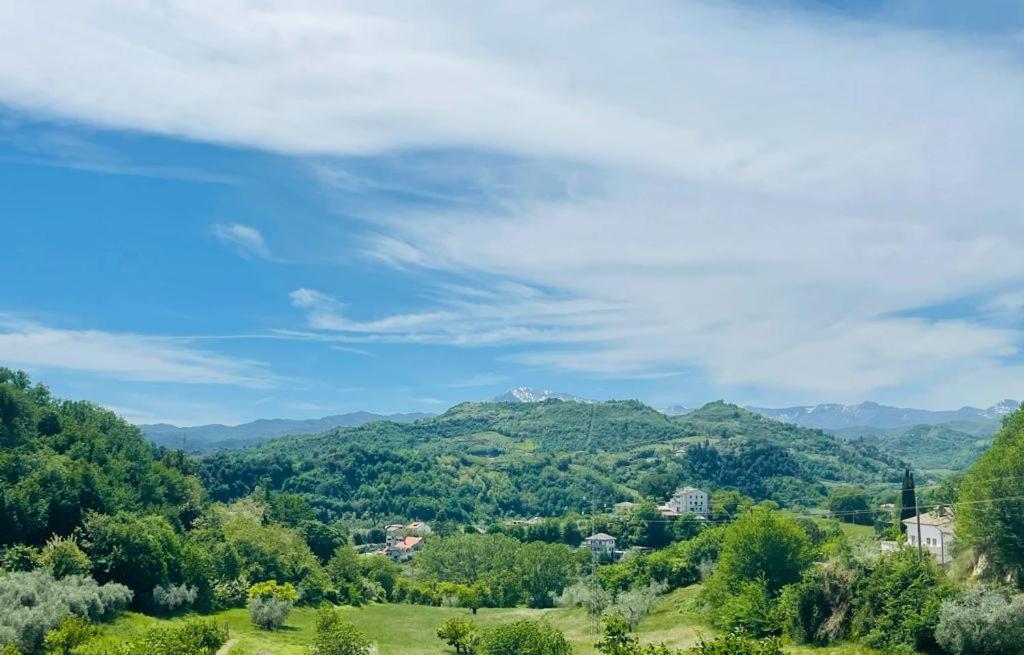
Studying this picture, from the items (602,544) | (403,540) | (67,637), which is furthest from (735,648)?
(403,540)

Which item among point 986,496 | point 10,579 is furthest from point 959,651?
point 10,579

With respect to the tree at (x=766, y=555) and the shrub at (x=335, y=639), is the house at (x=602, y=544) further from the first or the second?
the shrub at (x=335, y=639)

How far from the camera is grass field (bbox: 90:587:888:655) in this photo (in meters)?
48.3

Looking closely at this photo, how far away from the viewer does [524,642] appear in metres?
38.8

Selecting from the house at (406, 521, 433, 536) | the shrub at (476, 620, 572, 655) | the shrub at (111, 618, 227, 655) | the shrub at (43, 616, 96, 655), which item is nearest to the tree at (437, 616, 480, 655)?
the shrub at (476, 620, 572, 655)

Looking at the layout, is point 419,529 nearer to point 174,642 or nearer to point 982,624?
point 982,624

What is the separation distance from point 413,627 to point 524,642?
32762 millimetres

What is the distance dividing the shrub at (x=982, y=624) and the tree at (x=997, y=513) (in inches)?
172

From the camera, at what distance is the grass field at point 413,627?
4833cm

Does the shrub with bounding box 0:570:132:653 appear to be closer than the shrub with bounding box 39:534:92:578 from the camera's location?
Yes

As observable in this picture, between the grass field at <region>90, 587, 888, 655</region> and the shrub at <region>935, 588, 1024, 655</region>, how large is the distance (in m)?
4.49

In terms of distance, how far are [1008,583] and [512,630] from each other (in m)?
28.9

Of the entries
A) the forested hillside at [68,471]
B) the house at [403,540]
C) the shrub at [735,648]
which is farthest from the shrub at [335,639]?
the house at [403,540]

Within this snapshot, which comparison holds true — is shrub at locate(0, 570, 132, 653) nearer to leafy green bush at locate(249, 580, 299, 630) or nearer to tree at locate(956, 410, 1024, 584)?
leafy green bush at locate(249, 580, 299, 630)
